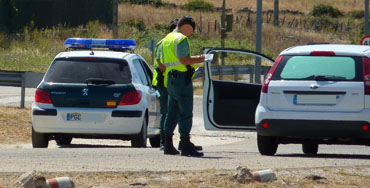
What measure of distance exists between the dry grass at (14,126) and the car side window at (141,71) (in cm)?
288

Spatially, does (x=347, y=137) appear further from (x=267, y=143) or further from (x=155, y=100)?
(x=155, y=100)

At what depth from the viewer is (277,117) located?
1123 cm

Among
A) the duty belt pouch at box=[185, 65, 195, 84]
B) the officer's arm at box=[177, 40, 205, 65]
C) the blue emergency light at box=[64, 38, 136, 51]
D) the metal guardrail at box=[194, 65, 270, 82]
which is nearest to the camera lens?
the officer's arm at box=[177, 40, 205, 65]

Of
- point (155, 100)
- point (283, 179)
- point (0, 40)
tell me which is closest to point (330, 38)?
point (0, 40)

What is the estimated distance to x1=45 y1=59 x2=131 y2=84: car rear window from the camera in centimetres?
1317

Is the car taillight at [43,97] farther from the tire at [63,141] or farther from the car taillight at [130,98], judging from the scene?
the tire at [63,141]

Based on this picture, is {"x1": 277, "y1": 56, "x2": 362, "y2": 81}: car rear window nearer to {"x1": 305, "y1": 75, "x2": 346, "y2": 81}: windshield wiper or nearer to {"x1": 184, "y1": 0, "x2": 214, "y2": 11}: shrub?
{"x1": 305, "y1": 75, "x2": 346, "y2": 81}: windshield wiper

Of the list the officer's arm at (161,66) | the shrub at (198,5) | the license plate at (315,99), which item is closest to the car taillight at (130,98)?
the officer's arm at (161,66)

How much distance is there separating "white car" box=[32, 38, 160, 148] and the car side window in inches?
14.7

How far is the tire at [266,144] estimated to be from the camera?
1179cm

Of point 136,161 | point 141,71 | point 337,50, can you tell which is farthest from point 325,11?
point 136,161

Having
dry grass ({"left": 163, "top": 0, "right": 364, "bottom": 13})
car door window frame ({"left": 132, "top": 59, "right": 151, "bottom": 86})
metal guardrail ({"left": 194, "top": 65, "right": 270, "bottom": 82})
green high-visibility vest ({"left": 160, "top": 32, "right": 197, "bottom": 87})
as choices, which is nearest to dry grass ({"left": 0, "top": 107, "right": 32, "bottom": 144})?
car door window frame ({"left": 132, "top": 59, "right": 151, "bottom": 86})

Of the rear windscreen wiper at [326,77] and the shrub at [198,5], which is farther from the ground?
the rear windscreen wiper at [326,77]

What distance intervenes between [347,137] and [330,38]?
6206cm
